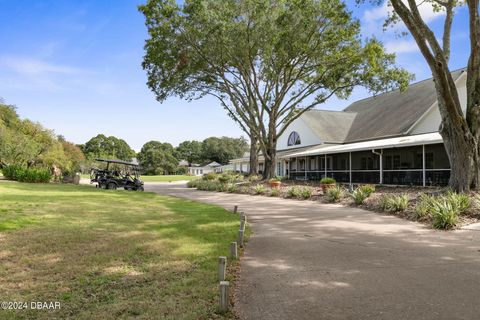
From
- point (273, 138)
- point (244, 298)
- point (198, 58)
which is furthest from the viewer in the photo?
point (273, 138)

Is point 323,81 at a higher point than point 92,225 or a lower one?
higher

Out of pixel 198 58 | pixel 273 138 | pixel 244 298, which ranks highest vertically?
pixel 198 58

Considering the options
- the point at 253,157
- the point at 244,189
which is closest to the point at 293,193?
the point at 244,189

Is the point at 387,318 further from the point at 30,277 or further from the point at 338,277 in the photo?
the point at 30,277

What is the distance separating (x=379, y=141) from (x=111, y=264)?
21870 millimetres

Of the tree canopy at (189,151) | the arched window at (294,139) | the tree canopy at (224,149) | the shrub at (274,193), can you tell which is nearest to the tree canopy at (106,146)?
the tree canopy at (189,151)

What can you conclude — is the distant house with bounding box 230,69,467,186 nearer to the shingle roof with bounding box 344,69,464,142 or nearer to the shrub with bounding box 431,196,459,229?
the shingle roof with bounding box 344,69,464,142

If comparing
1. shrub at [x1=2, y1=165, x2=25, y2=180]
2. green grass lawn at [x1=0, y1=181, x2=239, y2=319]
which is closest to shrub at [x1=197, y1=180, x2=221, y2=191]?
→ shrub at [x1=2, y1=165, x2=25, y2=180]

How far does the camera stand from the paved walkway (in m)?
4.22

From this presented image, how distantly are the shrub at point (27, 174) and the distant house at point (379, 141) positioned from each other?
19371 millimetres

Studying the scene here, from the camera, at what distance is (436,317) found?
3959 mm

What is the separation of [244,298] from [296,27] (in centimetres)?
1881

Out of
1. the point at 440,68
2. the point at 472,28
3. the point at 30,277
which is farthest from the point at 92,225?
the point at 472,28

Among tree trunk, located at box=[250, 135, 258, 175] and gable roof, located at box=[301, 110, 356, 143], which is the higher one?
gable roof, located at box=[301, 110, 356, 143]
